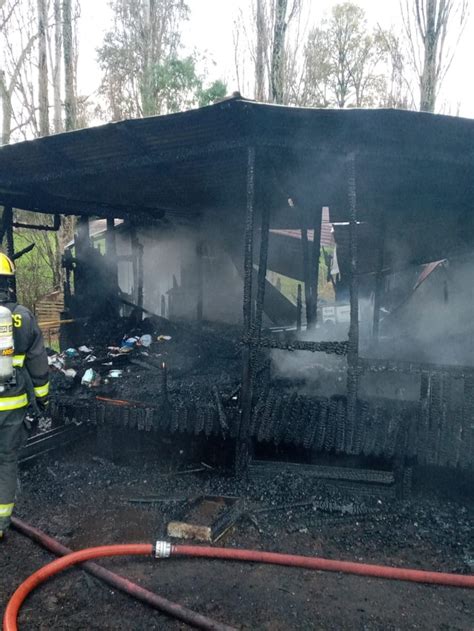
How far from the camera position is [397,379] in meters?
6.80

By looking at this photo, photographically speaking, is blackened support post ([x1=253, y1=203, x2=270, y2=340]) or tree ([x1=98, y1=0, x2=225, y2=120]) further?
tree ([x1=98, y1=0, x2=225, y2=120])

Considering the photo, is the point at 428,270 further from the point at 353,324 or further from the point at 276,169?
the point at 353,324

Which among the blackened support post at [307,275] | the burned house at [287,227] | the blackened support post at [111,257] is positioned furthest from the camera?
the blackened support post at [111,257]

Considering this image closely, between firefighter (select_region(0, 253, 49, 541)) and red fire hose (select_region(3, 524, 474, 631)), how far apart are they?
38.8 inches

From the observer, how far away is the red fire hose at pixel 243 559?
334cm

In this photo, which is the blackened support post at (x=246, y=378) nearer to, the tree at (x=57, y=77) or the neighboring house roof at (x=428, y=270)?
the neighboring house roof at (x=428, y=270)

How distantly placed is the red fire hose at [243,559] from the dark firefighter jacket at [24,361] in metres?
1.47

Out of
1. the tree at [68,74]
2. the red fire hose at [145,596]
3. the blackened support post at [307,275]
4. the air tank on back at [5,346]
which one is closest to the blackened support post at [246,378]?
the red fire hose at [145,596]

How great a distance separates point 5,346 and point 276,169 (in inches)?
148

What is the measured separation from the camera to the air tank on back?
396 cm

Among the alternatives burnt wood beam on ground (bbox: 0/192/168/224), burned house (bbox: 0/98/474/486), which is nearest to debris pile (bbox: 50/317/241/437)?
burned house (bbox: 0/98/474/486)

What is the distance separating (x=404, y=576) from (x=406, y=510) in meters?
1.17

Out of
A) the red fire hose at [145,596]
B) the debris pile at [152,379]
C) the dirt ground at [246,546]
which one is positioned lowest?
the dirt ground at [246,546]

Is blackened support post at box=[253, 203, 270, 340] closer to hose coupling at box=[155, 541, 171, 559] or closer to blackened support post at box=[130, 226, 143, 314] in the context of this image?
hose coupling at box=[155, 541, 171, 559]
